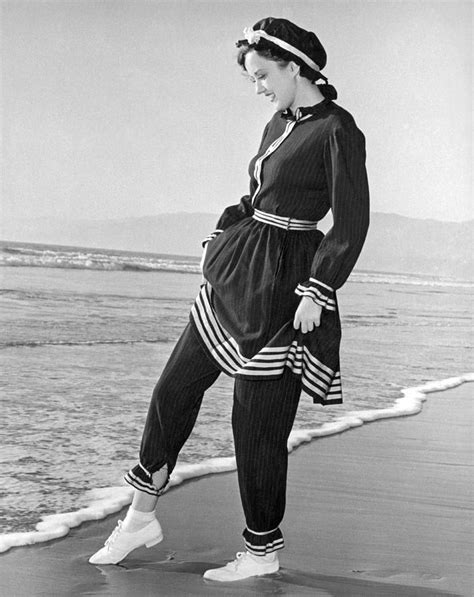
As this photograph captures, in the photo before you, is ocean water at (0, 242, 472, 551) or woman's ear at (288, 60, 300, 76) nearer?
woman's ear at (288, 60, 300, 76)

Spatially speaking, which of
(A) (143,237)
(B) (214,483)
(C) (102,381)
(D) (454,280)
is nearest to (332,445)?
(B) (214,483)

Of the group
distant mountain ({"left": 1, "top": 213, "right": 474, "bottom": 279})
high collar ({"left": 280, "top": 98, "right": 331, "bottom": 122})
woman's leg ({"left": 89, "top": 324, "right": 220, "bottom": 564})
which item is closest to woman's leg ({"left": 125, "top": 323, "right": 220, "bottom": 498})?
woman's leg ({"left": 89, "top": 324, "right": 220, "bottom": 564})

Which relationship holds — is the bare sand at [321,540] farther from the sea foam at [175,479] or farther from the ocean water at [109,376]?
the ocean water at [109,376]

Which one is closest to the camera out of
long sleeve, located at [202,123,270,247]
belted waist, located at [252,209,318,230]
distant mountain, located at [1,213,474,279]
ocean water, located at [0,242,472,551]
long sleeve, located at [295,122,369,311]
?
long sleeve, located at [295,122,369,311]

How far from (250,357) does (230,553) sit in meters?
0.40

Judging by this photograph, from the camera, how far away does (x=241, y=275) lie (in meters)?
1.90

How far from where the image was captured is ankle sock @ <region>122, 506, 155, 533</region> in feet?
6.31

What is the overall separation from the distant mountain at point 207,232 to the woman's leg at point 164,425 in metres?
11.6

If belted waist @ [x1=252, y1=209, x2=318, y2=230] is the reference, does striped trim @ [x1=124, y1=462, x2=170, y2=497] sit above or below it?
below

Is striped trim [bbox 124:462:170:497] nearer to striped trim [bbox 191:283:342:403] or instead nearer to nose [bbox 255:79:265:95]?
striped trim [bbox 191:283:342:403]

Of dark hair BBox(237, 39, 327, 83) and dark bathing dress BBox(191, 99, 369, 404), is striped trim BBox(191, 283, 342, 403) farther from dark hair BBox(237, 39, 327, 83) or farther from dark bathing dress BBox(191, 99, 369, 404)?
dark hair BBox(237, 39, 327, 83)

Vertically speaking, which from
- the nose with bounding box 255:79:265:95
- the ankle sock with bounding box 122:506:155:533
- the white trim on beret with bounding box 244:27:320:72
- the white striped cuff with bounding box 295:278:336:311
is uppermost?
the white trim on beret with bounding box 244:27:320:72

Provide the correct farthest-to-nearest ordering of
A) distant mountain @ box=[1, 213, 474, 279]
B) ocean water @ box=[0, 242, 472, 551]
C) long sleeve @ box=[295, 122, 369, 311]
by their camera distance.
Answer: distant mountain @ box=[1, 213, 474, 279] < ocean water @ box=[0, 242, 472, 551] < long sleeve @ box=[295, 122, 369, 311]

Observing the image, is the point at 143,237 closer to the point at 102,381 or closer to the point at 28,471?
the point at 102,381
